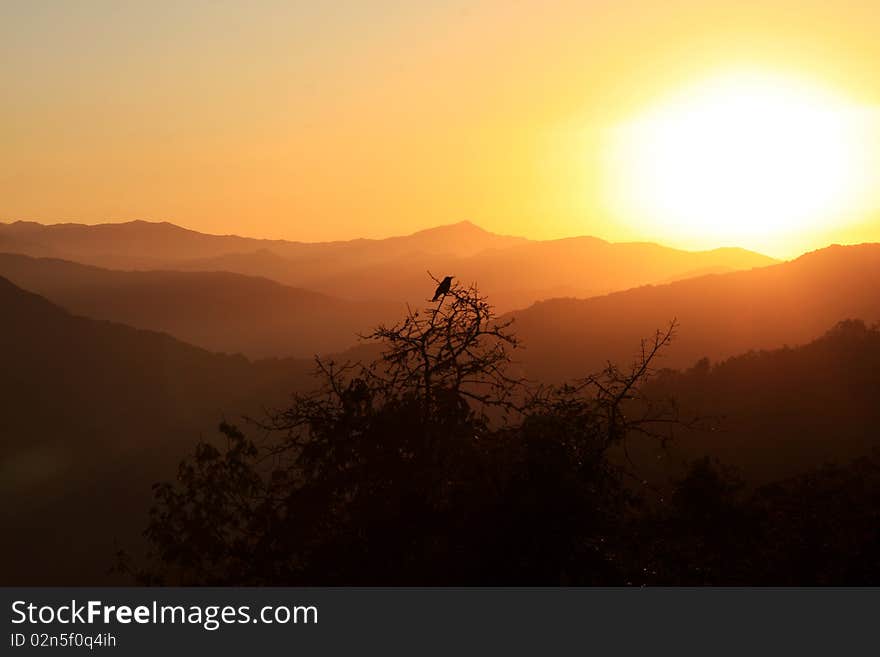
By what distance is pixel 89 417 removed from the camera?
125 metres

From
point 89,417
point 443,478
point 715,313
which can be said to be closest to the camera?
point 443,478

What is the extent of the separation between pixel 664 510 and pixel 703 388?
5231 cm

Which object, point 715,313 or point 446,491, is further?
point 715,313

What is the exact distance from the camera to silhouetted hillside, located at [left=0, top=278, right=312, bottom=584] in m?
88.9

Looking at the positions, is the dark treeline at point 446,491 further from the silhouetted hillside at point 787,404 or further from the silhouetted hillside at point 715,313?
the silhouetted hillside at point 715,313

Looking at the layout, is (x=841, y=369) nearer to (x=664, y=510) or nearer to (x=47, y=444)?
(x=664, y=510)

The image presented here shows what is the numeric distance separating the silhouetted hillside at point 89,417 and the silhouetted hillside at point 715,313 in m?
37.3

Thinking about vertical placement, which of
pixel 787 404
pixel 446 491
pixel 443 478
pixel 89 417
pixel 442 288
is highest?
pixel 442 288

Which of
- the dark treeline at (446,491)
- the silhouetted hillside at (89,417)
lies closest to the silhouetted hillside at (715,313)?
the silhouetted hillside at (89,417)

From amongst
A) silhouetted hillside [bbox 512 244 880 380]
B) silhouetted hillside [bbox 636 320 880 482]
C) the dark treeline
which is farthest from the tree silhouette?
silhouetted hillside [bbox 512 244 880 380]

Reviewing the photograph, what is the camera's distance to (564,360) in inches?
4313

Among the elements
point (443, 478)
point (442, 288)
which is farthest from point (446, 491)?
point (442, 288)

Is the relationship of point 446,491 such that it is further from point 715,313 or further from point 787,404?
point 715,313

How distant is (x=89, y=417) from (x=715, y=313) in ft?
282
